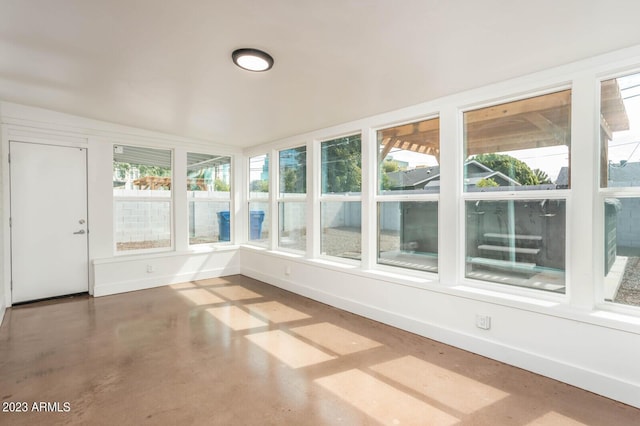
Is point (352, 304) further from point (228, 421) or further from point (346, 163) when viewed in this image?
point (228, 421)

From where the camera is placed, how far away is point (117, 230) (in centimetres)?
476

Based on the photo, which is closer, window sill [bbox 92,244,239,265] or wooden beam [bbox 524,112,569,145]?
wooden beam [bbox 524,112,569,145]

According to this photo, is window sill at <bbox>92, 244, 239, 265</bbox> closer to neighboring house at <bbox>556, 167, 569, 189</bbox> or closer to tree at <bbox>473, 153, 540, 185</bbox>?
tree at <bbox>473, 153, 540, 185</bbox>

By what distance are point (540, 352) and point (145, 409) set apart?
284 cm

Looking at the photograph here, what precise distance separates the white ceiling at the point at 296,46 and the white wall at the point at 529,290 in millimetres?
175

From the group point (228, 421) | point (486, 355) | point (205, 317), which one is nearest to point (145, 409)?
point (228, 421)

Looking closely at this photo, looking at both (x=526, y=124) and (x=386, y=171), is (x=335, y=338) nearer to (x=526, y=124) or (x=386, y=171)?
(x=386, y=171)

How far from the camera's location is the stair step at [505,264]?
2680 mm

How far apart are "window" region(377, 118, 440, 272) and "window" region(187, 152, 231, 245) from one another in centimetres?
322

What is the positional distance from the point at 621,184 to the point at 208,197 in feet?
17.5

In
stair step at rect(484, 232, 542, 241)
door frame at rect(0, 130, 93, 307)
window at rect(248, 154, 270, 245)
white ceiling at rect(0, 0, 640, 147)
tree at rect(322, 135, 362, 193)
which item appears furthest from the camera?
window at rect(248, 154, 270, 245)

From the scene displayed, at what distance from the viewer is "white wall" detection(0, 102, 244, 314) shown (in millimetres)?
3943

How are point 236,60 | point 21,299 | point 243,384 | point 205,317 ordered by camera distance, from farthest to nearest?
point 21,299
point 205,317
point 236,60
point 243,384

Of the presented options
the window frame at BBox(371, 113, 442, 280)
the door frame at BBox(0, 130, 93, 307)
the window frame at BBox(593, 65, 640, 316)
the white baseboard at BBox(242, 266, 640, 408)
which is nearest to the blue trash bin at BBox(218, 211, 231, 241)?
the door frame at BBox(0, 130, 93, 307)
